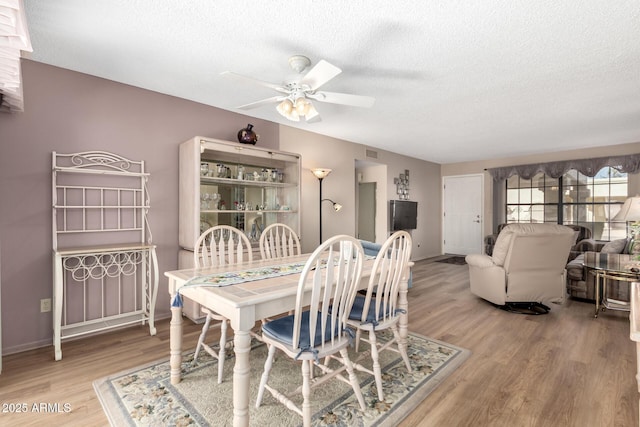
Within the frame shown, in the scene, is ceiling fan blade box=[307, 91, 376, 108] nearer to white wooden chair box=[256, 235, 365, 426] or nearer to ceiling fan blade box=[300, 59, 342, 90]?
ceiling fan blade box=[300, 59, 342, 90]

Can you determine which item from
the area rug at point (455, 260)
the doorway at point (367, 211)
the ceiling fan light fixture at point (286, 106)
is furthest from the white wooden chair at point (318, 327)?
the area rug at point (455, 260)

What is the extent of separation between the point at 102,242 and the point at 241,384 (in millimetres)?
2204

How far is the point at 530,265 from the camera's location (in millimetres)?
3363

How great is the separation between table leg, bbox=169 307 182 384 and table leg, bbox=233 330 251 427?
0.68 meters

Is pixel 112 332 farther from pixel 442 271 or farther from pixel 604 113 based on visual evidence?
pixel 604 113

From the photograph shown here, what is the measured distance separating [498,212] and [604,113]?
3.57 m

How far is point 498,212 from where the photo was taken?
7.09m

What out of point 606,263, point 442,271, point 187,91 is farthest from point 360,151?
point 606,263

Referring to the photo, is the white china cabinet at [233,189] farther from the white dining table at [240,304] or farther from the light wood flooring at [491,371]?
the white dining table at [240,304]

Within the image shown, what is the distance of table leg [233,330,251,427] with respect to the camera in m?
1.44

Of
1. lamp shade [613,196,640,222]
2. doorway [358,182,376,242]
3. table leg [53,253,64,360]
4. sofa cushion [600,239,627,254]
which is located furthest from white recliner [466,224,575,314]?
table leg [53,253,64,360]

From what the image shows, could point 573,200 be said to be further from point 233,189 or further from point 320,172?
point 233,189

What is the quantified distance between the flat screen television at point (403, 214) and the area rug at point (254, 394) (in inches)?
157

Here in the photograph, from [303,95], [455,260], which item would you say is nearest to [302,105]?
[303,95]
